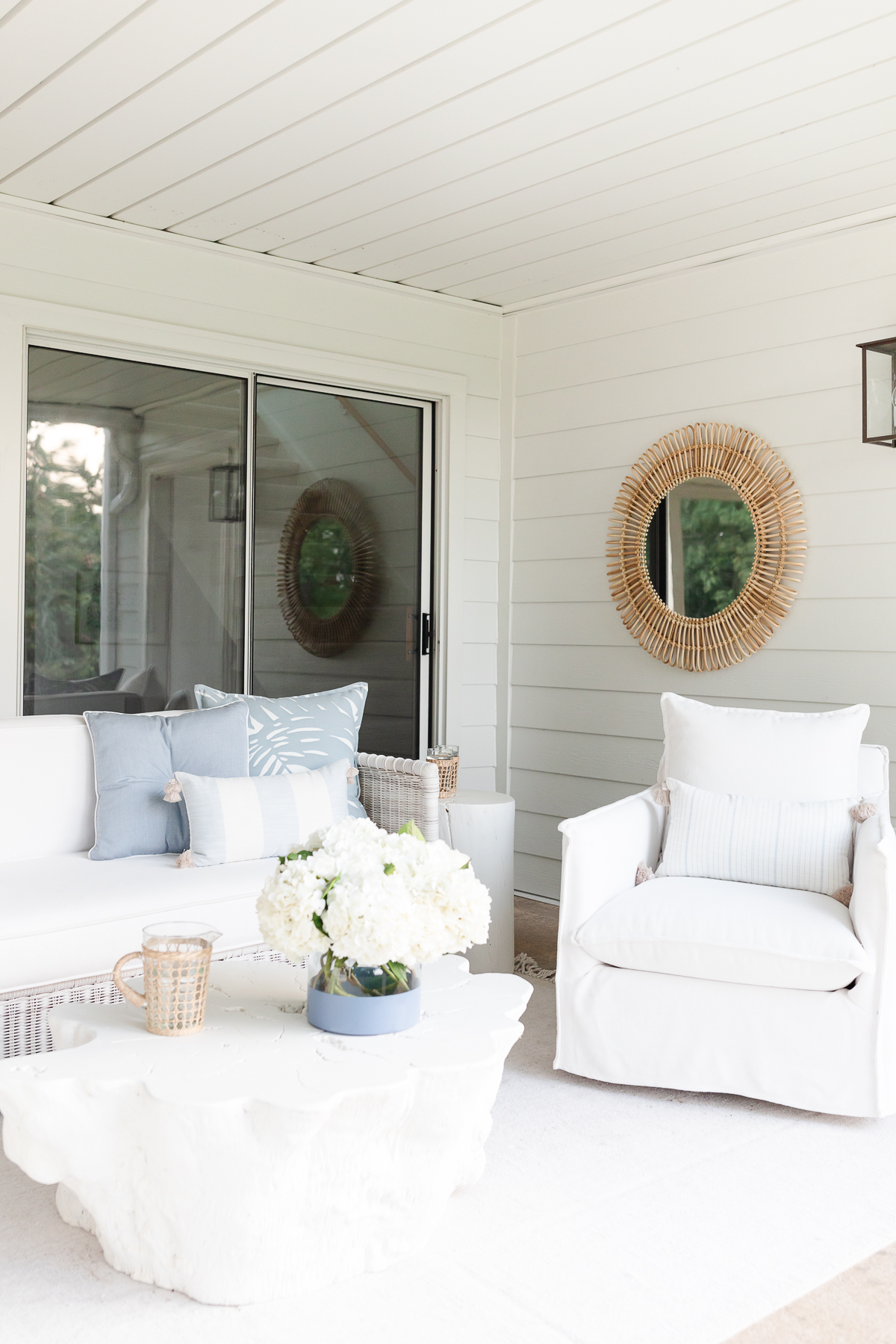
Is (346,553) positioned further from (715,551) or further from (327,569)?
(715,551)

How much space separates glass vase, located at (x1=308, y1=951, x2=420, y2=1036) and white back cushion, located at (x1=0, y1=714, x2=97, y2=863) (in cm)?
132

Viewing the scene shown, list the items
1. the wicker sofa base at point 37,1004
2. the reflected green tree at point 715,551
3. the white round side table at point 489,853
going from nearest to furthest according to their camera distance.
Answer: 1. the wicker sofa base at point 37,1004
2. the white round side table at point 489,853
3. the reflected green tree at point 715,551

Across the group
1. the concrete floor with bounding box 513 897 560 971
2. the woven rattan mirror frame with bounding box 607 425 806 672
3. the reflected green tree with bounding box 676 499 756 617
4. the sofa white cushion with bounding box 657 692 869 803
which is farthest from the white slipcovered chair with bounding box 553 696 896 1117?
the reflected green tree with bounding box 676 499 756 617

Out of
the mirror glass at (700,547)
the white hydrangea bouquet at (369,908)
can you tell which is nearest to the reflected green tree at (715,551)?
the mirror glass at (700,547)

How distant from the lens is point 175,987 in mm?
1873

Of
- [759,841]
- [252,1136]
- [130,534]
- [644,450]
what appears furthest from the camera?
[644,450]

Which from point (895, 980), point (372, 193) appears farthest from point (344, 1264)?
point (372, 193)

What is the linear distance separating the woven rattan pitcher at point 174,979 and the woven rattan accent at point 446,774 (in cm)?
172

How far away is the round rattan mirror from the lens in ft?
14.3

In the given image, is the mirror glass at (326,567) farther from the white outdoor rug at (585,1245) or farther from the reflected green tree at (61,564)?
the white outdoor rug at (585,1245)

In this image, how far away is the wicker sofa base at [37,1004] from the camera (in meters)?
2.39

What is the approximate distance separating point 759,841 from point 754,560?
1.33 metres

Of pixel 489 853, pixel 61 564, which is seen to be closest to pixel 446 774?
pixel 489 853

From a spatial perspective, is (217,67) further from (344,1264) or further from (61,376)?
(344,1264)
